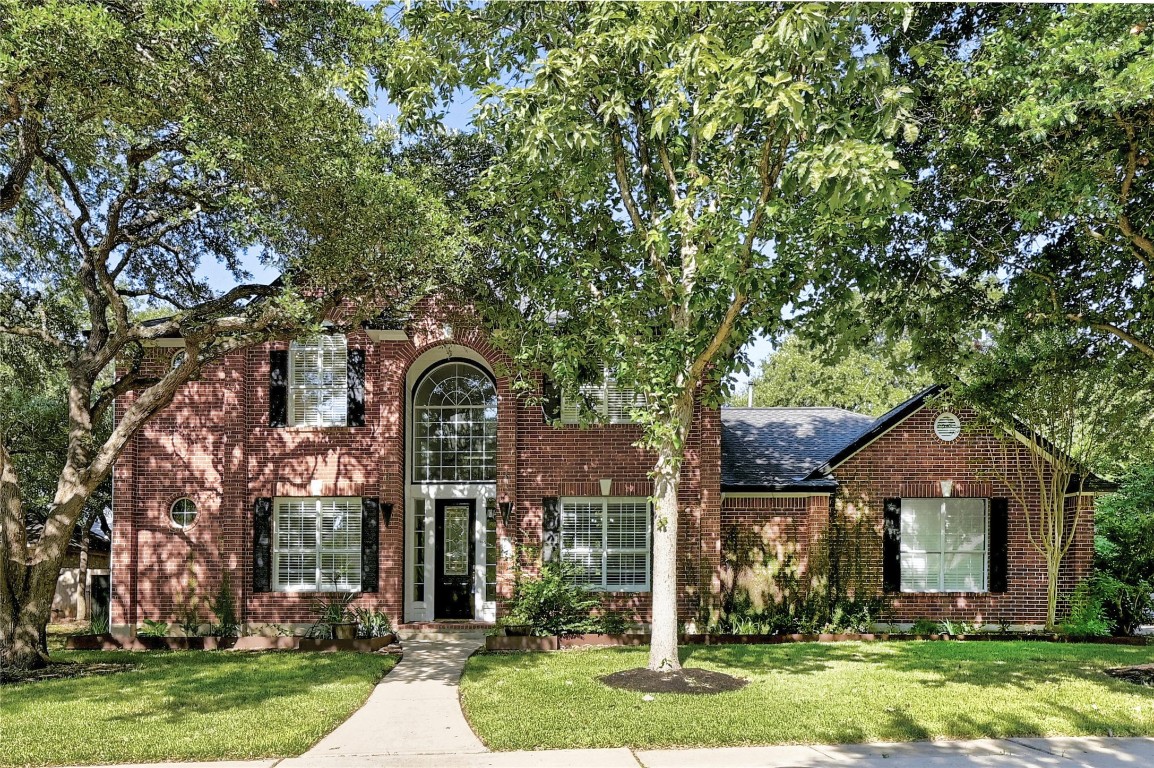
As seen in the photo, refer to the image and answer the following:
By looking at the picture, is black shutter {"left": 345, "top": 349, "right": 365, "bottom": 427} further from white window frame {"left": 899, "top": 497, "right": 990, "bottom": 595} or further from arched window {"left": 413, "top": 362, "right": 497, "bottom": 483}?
white window frame {"left": 899, "top": 497, "right": 990, "bottom": 595}

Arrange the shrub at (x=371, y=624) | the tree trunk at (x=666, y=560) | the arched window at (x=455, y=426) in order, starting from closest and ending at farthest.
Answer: the tree trunk at (x=666, y=560) < the shrub at (x=371, y=624) < the arched window at (x=455, y=426)

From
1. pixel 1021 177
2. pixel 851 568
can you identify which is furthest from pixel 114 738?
pixel 851 568

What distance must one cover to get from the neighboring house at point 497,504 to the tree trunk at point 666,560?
4.56 metres

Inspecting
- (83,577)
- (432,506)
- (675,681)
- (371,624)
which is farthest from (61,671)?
(83,577)

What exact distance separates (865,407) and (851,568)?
22201 millimetres

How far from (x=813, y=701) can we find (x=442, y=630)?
7.71 m

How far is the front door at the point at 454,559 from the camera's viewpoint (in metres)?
15.7

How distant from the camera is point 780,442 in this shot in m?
17.6

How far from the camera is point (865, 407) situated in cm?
3606

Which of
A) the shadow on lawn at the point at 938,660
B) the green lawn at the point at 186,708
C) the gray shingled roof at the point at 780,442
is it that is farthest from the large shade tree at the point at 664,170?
the gray shingled roof at the point at 780,442

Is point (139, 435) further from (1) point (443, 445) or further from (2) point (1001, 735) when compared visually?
(2) point (1001, 735)

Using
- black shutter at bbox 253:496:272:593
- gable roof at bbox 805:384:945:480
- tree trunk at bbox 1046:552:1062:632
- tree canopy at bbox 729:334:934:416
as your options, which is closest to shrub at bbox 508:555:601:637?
black shutter at bbox 253:496:272:593

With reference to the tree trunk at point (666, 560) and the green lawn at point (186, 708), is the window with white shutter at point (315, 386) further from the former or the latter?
the tree trunk at point (666, 560)

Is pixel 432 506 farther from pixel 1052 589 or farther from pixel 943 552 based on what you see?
pixel 1052 589
